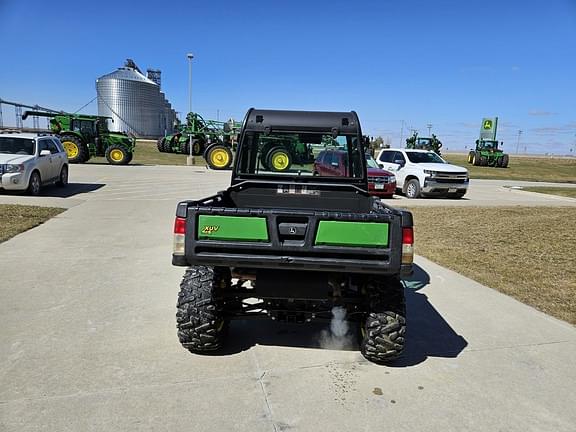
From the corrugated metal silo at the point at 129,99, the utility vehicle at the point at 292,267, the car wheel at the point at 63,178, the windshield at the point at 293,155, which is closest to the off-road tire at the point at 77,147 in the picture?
the car wheel at the point at 63,178

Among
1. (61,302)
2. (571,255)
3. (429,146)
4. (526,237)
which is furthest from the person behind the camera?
(429,146)

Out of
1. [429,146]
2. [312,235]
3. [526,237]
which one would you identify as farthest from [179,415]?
[429,146]

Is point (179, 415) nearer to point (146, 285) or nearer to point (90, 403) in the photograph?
point (90, 403)

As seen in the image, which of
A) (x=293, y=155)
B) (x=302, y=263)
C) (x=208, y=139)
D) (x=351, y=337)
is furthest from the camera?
(x=208, y=139)

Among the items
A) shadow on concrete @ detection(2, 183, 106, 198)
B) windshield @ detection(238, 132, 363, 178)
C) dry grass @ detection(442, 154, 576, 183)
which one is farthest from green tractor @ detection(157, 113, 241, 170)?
windshield @ detection(238, 132, 363, 178)

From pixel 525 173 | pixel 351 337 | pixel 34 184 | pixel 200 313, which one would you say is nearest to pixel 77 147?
pixel 34 184

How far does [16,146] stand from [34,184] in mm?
1201

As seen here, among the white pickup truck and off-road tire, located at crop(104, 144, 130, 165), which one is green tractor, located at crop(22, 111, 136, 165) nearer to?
off-road tire, located at crop(104, 144, 130, 165)

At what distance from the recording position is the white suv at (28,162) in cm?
1094

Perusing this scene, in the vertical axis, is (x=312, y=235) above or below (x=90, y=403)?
above

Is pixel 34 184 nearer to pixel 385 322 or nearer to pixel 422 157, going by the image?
pixel 385 322

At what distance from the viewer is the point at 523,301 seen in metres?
5.08

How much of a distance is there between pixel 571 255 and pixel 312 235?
250 inches

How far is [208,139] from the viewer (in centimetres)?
3000
